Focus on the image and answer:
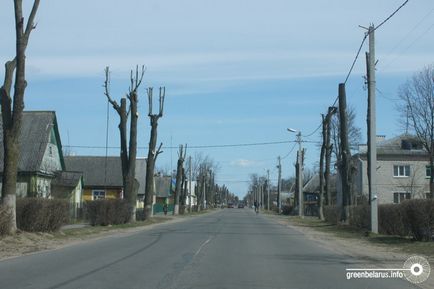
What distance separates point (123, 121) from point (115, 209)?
23.0 ft

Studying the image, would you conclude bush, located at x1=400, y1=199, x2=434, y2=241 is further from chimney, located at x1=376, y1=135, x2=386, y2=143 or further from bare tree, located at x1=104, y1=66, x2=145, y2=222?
chimney, located at x1=376, y1=135, x2=386, y2=143

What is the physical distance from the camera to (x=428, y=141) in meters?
51.5

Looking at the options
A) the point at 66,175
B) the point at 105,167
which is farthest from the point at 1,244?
the point at 105,167

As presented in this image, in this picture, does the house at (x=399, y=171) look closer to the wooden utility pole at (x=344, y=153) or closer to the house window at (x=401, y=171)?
the house window at (x=401, y=171)

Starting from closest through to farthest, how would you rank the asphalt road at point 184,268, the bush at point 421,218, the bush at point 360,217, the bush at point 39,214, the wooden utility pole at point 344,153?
the asphalt road at point 184,268
the bush at point 421,218
the bush at point 39,214
the bush at point 360,217
the wooden utility pole at point 344,153

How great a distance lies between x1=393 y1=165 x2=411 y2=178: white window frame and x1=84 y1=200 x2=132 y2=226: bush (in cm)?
4264

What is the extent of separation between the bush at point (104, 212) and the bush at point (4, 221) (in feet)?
46.0

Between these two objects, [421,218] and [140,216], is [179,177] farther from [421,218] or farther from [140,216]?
[421,218]

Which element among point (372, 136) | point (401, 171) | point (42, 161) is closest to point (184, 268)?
point (372, 136)

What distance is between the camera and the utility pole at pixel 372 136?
26.9 metres

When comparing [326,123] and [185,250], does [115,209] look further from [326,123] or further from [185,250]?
[326,123]

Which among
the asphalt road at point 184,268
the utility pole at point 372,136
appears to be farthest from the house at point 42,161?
the asphalt road at point 184,268

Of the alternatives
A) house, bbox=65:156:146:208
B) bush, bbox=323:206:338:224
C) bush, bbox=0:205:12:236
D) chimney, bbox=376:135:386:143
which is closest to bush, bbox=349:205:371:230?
bush, bbox=323:206:338:224

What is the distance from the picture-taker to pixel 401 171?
234 ft
